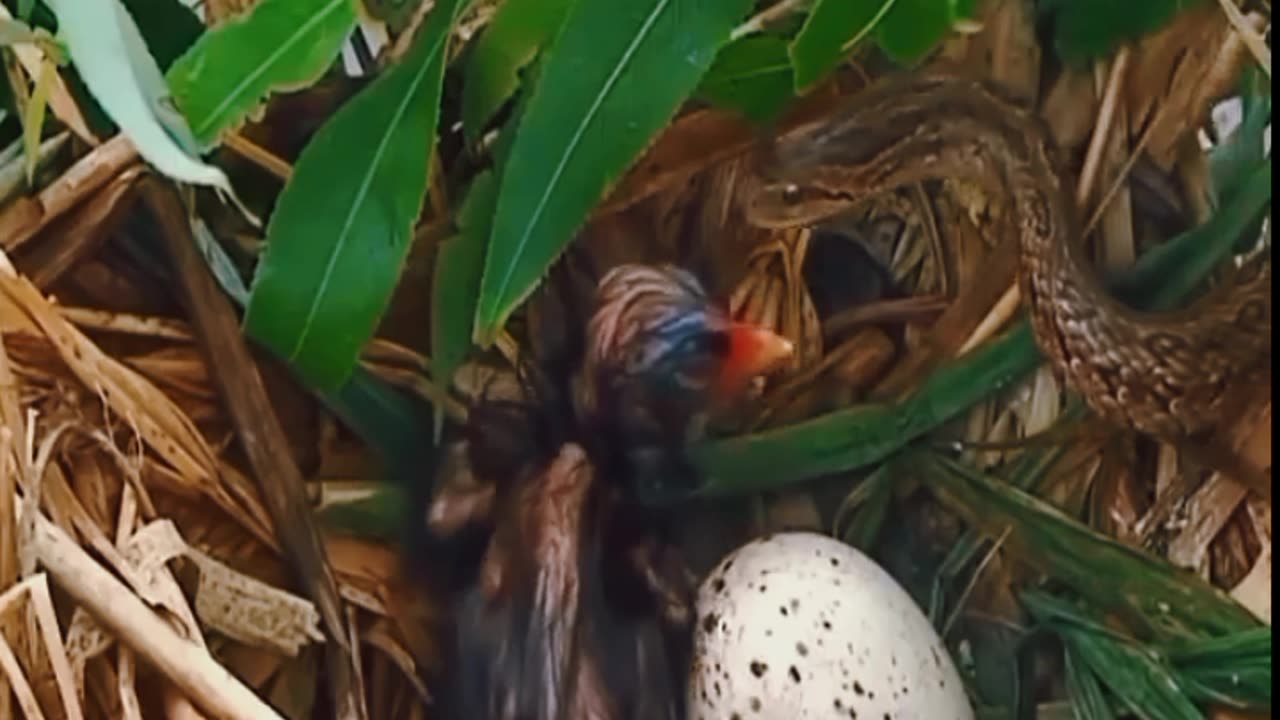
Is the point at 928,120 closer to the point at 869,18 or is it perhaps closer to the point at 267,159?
the point at 869,18

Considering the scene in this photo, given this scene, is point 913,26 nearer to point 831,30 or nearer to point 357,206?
point 831,30

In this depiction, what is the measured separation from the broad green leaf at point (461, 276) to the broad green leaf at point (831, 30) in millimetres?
123

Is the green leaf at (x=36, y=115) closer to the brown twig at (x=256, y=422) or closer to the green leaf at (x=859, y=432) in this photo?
the brown twig at (x=256, y=422)

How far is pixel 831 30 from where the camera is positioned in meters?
0.53

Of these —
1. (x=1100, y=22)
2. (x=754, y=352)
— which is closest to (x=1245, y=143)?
(x=1100, y=22)

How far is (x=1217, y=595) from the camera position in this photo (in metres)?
0.51

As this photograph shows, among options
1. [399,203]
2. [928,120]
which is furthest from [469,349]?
[928,120]

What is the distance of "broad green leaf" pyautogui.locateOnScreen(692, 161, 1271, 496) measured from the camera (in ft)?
1.70

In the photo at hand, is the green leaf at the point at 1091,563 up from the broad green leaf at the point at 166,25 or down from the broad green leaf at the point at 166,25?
down

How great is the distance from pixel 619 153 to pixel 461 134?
104 millimetres

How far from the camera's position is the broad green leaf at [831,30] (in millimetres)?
530

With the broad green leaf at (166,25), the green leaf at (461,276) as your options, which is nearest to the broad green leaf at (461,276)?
the green leaf at (461,276)

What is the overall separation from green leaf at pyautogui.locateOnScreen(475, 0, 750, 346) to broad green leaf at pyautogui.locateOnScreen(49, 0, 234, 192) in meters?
0.09

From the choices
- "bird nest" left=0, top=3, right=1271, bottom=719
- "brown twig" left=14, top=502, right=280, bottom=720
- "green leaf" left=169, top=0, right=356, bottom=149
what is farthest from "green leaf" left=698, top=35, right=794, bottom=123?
"brown twig" left=14, top=502, right=280, bottom=720
